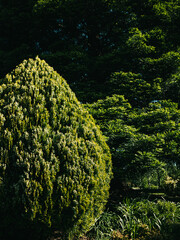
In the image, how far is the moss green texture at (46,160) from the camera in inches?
139

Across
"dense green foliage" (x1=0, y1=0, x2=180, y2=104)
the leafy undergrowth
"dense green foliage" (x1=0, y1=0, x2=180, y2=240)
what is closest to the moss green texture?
"dense green foliage" (x1=0, y1=0, x2=180, y2=240)

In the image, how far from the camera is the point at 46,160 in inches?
147

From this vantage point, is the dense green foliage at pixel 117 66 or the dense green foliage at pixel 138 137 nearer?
the dense green foliage at pixel 138 137

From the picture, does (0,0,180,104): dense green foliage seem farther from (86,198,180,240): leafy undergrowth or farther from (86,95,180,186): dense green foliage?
(86,198,180,240): leafy undergrowth

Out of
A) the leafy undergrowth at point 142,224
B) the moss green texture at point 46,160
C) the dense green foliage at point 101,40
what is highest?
the dense green foliage at point 101,40

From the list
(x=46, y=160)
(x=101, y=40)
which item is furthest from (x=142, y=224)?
(x=101, y=40)

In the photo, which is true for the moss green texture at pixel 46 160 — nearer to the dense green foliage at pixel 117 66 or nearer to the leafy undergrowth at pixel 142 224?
the dense green foliage at pixel 117 66

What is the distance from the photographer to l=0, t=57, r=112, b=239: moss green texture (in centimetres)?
353

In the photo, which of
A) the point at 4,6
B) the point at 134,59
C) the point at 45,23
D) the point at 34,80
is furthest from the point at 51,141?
the point at 4,6

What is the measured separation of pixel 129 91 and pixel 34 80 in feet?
13.7

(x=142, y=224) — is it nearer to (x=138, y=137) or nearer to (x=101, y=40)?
(x=138, y=137)

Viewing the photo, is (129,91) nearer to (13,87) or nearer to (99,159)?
(99,159)

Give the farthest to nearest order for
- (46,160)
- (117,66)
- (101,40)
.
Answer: (101,40)
(117,66)
(46,160)

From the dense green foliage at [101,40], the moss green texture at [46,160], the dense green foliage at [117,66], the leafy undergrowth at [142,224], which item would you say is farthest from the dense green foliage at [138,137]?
the moss green texture at [46,160]
